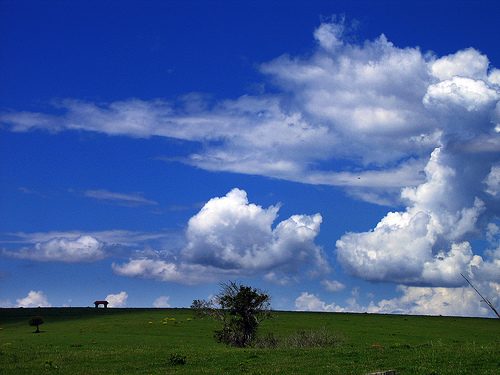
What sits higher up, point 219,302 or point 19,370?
point 219,302

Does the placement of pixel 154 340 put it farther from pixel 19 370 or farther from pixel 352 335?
pixel 19 370

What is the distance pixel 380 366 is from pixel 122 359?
19.3 metres

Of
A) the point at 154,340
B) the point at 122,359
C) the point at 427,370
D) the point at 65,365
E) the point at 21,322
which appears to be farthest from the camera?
the point at 21,322

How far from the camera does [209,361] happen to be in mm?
31031

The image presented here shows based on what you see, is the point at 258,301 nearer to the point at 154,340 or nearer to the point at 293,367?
the point at 293,367

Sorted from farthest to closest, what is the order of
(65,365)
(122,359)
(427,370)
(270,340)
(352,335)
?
(352,335) → (270,340) → (122,359) → (65,365) → (427,370)

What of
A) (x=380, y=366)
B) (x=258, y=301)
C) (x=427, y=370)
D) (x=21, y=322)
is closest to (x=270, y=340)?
(x=258, y=301)

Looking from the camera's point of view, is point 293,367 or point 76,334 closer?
point 293,367

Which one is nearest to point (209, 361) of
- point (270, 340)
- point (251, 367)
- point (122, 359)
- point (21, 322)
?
point (251, 367)

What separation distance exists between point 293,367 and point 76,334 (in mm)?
70453

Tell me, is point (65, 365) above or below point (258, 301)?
below

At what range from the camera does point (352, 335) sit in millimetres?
83500

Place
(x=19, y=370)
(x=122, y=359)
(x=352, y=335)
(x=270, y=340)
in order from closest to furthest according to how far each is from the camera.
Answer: (x=19, y=370)
(x=122, y=359)
(x=270, y=340)
(x=352, y=335)

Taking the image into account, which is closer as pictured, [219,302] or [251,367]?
[251,367]
